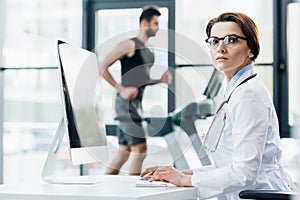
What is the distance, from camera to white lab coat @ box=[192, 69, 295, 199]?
1.53 m

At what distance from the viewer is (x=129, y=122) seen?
198 inches

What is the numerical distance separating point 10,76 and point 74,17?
824 mm

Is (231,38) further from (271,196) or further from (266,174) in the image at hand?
(271,196)

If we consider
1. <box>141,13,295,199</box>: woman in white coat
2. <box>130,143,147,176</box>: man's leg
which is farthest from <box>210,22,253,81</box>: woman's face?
<box>130,143,147,176</box>: man's leg

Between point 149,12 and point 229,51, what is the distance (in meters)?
3.49

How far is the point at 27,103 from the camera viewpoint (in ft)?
18.7

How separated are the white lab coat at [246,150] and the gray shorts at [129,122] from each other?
3.11 m

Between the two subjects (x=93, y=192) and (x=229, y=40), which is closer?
(x=93, y=192)

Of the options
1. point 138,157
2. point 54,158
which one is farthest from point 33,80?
point 54,158

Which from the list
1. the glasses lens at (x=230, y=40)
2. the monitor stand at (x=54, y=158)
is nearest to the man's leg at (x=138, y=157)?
the monitor stand at (x=54, y=158)

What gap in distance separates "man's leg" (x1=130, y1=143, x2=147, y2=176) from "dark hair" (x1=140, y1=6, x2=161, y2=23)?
1.05 meters

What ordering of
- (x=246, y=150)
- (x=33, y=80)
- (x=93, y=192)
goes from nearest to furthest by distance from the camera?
(x=93, y=192)
(x=246, y=150)
(x=33, y=80)

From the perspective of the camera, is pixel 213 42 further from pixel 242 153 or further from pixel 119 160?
pixel 119 160

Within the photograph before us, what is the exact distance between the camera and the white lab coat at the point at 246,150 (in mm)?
1530
